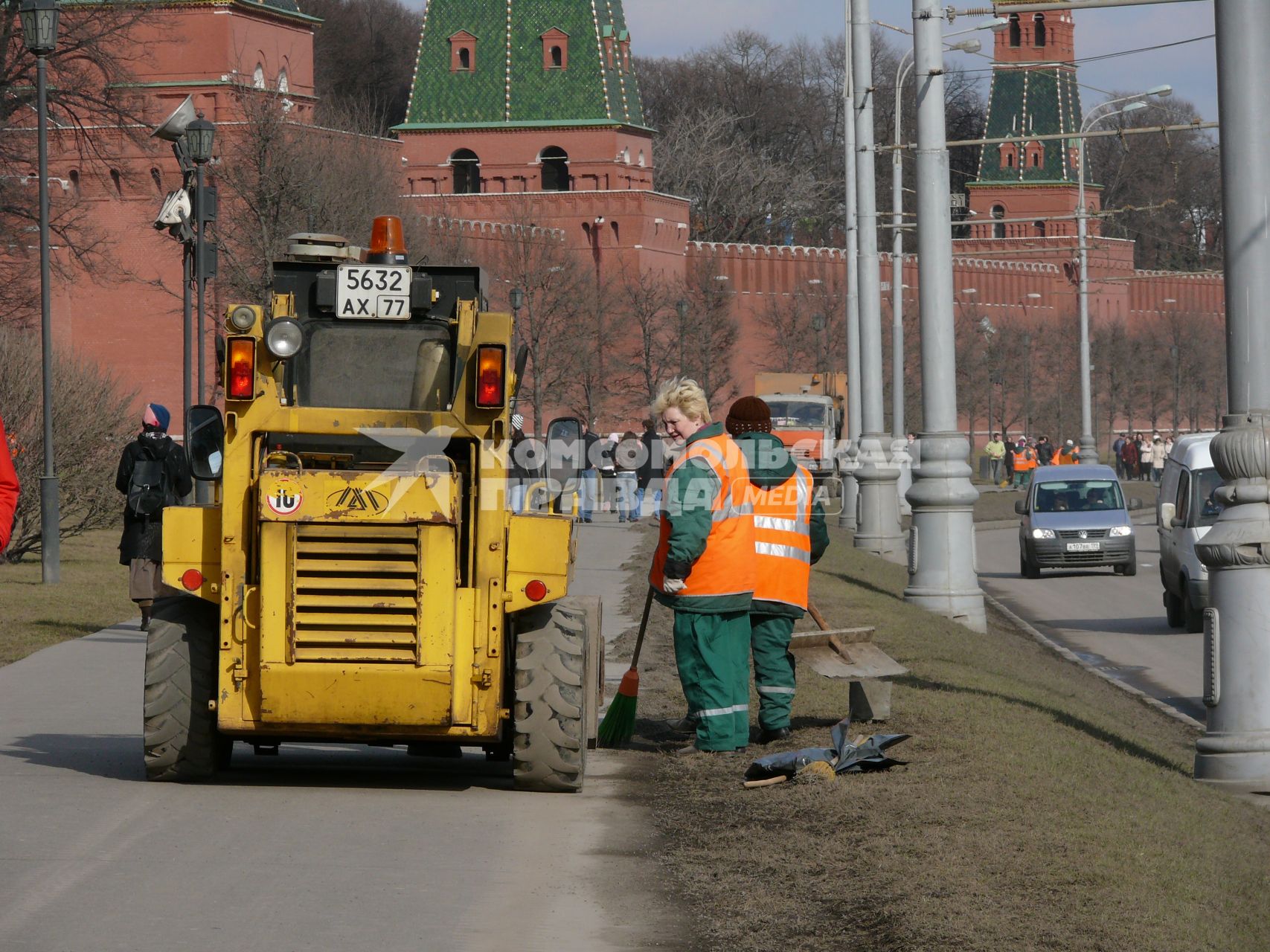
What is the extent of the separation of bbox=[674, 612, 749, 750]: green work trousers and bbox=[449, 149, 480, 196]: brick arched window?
269 ft

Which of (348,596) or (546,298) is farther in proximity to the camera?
(546,298)

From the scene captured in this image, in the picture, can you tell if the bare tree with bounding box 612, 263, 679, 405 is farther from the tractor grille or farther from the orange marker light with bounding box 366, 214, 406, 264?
the tractor grille

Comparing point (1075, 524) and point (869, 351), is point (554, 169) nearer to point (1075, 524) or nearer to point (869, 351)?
point (869, 351)

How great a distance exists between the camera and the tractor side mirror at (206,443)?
10.3 m

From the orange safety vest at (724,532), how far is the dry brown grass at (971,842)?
93 centimetres

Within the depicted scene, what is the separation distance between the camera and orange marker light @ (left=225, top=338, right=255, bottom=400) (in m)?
10.0

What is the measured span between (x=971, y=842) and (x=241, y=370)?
4.06m

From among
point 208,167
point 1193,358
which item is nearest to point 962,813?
point 208,167

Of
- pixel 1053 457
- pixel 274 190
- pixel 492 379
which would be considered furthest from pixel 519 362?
pixel 1053 457

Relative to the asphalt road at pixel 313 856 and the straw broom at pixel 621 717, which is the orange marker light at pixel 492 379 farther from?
the straw broom at pixel 621 717

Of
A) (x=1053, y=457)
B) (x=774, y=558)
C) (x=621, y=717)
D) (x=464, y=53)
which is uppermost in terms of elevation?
(x=464, y=53)

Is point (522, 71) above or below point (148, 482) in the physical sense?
above

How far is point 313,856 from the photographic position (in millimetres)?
8508

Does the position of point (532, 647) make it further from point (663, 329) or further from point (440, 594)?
point (663, 329)
